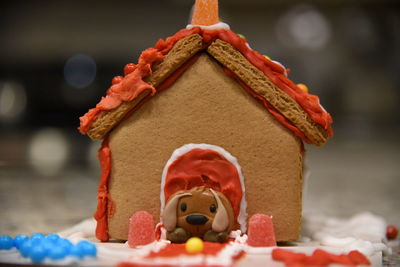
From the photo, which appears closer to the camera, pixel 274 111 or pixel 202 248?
pixel 202 248

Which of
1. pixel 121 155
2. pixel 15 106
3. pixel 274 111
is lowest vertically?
pixel 121 155

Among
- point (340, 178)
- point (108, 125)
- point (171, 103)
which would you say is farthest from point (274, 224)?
point (340, 178)

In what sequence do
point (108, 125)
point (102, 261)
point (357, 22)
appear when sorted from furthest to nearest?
point (357, 22)
point (108, 125)
point (102, 261)

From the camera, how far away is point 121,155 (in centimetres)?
202

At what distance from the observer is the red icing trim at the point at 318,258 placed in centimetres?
163

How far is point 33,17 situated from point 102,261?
698 cm

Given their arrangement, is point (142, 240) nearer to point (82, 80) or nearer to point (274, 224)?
point (274, 224)

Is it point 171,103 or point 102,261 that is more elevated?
point 171,103

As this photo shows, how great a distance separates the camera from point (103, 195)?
2.03 m

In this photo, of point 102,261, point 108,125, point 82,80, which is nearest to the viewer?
point 102,261

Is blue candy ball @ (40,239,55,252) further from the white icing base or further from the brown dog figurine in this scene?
the brown dog figurine

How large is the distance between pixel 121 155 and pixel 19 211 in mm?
1298

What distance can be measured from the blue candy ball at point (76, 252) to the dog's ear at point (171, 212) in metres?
0.32

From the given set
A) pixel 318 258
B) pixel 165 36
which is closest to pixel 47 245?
pixel 318 258
